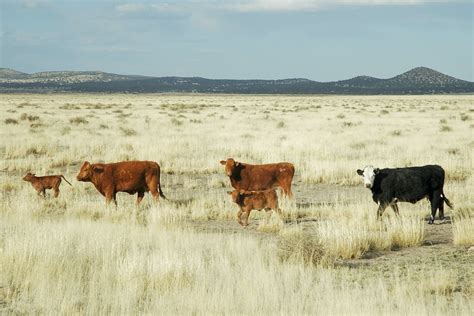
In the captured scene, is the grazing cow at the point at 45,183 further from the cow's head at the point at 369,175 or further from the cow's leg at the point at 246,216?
the cow's head at the point at 369,175

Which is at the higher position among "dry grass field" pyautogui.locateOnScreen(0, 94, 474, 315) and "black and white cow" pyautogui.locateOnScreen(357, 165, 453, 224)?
"black and white cow" pyautogui.locateOnScreen(357, 165, 453, 224)

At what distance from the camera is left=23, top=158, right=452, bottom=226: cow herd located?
1114cm

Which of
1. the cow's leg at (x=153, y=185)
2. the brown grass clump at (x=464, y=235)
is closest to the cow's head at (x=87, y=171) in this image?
the cow's leg at (x=153, y=185)

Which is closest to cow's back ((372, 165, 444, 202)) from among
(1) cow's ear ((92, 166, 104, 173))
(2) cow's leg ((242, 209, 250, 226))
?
(2) cow's leg ((242, 209, 250, 226))

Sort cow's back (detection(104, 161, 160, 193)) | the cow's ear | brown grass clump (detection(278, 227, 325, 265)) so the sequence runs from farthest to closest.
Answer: cow's back (detection(104, 161, 160, 193)) < the cow's ear < brown grass clump (detection(278, 227, 325, 265))

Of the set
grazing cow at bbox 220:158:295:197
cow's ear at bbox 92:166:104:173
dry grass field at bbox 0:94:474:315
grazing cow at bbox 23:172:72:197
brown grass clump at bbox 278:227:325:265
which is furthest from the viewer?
grazing cow at bbox 23:172:72:197

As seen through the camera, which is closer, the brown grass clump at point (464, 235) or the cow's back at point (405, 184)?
the brown grass clump at point (464, 235)

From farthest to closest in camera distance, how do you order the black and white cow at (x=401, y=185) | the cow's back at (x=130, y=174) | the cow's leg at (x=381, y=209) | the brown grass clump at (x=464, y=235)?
the cow's back at (x=130, y=174) → the black and white cow at (x=401, y=185) → the cow's leg at (x=381, y=209) → the brown grass clump at (x=464, y=235)

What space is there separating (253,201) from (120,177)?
9.65ft

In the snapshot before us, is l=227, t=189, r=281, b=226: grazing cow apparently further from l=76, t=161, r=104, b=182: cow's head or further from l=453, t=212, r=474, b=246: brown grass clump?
l=453, t=212, r=474, b=246: brown grass clump

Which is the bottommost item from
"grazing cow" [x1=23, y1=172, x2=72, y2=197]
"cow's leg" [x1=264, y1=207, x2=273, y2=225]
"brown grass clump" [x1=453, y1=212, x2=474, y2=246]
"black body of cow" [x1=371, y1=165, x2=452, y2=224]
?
"cow's leg" [x1=264, y1=207, x2=273, y2=225]

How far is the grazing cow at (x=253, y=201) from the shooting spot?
11.2 meters

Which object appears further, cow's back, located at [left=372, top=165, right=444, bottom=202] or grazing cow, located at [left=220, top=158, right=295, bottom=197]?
grazing cow, located at [left=220, top=158, right=295, bottom=197]

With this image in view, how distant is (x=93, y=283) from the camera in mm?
6707
